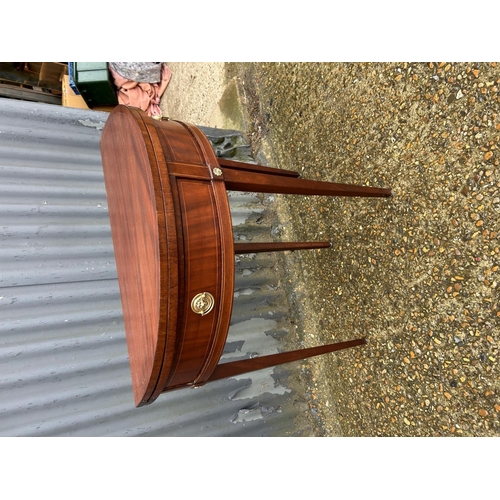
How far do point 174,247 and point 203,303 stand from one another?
0.18m

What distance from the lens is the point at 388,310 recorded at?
168 centimetres

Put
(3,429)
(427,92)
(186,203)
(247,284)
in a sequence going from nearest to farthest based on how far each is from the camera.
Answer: (186,203) → (427,92) → (3,429) → (247,284)

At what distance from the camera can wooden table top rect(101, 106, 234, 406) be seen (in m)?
0.97

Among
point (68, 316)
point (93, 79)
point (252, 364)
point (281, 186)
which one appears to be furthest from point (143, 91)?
point (252, 364)

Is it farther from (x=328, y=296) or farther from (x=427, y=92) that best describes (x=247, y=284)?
(x=427, y=92)

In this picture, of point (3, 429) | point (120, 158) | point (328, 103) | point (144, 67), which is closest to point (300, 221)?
point (328, 103)

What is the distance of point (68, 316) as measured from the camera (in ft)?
5.70

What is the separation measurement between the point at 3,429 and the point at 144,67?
3321mm

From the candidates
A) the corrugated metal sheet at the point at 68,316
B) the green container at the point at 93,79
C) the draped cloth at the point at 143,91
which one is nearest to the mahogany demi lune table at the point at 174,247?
the corrugated metal sheet at the point at 68,316

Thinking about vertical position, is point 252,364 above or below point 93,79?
below

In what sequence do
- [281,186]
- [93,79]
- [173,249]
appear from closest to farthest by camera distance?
[173,249], [281,186], [93,79]

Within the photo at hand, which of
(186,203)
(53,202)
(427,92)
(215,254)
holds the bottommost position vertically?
(215,254)

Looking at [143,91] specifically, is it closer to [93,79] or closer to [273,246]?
[93,79]

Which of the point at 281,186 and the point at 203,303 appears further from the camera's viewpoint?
the point at 281,186
